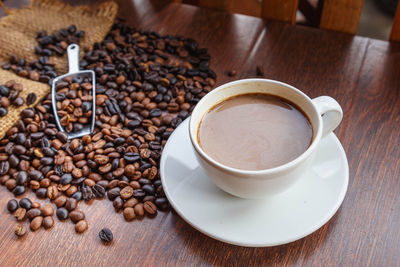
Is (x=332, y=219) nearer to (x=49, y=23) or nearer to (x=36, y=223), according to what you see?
(x=36, y=223)

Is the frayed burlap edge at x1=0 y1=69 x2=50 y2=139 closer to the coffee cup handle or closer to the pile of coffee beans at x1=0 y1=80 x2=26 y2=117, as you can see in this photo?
the pile of coffee beans at x1=0 y1=80 x2=26 y2=117

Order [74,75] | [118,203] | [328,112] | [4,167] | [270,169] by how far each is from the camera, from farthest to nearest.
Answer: [74,75] < [4,167] < [118,203] < [328,112] < [270,169]

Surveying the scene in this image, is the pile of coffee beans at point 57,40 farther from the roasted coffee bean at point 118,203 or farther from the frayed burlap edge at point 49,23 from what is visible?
the roasted coffee bean at point 118,203

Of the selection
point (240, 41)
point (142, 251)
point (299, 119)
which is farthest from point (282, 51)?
point (142, 251)

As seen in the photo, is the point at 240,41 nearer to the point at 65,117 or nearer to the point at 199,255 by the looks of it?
the point at 65,117

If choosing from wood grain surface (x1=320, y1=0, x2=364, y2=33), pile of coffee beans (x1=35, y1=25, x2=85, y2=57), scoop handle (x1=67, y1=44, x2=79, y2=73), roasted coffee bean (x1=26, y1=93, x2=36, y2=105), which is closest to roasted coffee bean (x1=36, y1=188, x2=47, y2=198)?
roasted coffee bean (x1=26, y1=93, x2=36, y2=105)

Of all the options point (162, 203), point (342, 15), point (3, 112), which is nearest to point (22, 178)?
point (3, 112)
